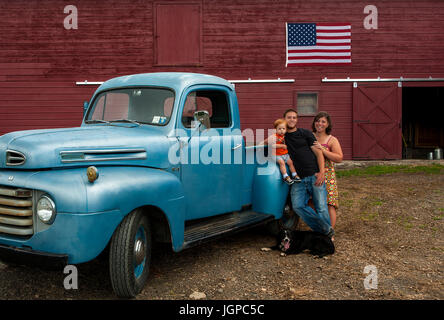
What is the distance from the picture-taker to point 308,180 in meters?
4.86

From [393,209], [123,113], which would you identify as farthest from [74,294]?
[393,209]

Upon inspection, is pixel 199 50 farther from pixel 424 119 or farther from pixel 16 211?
pixel 424 119

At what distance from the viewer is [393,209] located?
698 cm

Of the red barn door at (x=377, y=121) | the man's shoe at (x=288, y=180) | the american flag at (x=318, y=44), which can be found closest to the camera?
the man's shoe at (x=288, y=180)

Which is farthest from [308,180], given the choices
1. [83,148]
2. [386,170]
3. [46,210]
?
[386,170]

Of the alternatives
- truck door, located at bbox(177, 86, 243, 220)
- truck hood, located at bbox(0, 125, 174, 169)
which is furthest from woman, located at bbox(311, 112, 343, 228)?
truck hood, located at bbox(0, 125, 174, 169)

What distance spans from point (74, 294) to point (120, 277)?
0.67 m

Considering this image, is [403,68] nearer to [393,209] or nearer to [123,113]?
[393,209]

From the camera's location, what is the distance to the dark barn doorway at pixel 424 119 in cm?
1775

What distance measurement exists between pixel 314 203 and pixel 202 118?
1.76 m

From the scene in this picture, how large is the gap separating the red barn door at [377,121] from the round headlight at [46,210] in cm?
1197

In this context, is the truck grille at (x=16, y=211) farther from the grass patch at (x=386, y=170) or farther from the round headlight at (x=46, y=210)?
the grass patch at (x=386, y=170)

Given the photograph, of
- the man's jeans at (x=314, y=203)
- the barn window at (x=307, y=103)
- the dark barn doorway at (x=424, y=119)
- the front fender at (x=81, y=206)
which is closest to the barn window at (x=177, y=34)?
the barn window at (x=307, y=103)
